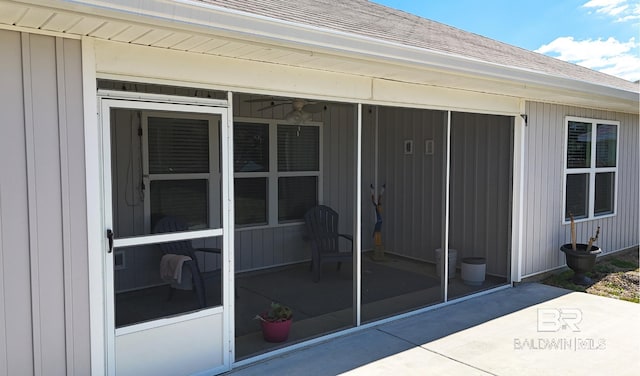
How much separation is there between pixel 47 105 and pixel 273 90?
1474 millimetres

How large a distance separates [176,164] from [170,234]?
82.4 inches

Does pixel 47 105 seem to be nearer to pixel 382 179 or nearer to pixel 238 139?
pixel 238 139

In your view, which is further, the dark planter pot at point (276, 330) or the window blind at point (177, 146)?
the window blind at point (177, 146)

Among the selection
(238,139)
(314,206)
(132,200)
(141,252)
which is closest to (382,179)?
(314,206)

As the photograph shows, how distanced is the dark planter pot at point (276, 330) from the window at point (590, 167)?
169 inches

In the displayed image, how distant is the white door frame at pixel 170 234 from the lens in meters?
2.79

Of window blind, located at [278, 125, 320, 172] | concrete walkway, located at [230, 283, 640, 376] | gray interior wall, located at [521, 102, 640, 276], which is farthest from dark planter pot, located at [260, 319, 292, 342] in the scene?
gray interior wall, located at [521, 102, 640, 276]

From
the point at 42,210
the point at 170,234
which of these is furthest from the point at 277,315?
the point at 42,210

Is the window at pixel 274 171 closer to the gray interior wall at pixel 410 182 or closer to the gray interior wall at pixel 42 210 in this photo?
the gray interior wall at pixel 410 182

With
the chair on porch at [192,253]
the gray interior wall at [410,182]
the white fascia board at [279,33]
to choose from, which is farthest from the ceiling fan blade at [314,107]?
the chair on porch at [192,253]

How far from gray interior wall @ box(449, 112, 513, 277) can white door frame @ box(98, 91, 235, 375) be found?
3.68 metres

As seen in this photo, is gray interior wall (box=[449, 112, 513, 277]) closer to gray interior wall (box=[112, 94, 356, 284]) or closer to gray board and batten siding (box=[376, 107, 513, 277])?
gray board and batten siding (box=[376, 107, 513, 277])

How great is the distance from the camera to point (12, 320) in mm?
2486

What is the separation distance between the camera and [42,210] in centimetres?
256
